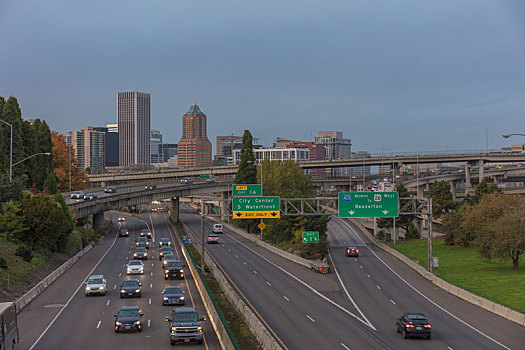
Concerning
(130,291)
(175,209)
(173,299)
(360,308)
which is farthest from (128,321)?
(175,209)

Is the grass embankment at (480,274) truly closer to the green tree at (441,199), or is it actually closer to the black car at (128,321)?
the green tree at (441,199)

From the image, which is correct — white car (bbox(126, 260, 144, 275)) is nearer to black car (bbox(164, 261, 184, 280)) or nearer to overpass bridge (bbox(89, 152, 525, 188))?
black car (bbox(164, 261, 184, 280))

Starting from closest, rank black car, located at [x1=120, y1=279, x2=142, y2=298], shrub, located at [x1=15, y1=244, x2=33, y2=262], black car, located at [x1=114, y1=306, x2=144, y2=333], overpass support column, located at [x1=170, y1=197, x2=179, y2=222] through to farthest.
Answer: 1. black car, located at [x1=114, y1=306, x2=144, y2=333]
2. black car, located at [x1=120, y1=279, x2=142, y2=298]
3. shrub, located at [x1=15, y1=244, x2=33, y2=262]
4. overpass support column, located at [x1=170, y1=197, x2=179, y2=222]

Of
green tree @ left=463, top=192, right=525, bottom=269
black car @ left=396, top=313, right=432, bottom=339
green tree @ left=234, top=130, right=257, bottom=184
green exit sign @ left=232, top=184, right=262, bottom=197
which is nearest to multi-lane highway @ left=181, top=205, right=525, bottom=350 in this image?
black car @ left=396, top=313, right=432, bottom=339

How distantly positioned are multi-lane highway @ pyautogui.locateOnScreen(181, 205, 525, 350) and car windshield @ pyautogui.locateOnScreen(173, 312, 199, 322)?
4.72 meters

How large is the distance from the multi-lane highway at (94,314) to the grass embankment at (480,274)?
2280 centimetres

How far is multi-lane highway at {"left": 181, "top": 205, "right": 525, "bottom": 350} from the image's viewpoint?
3195 cm

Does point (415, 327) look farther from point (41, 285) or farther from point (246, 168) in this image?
point (246, 168)

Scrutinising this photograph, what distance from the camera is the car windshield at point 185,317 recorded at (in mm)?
28766

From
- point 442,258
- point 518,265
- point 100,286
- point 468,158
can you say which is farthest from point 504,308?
point 468,158

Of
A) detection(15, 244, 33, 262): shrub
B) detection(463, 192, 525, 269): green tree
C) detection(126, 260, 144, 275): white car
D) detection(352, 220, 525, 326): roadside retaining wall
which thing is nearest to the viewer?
detection(352, 220, 525, 326): roadside retaining wall

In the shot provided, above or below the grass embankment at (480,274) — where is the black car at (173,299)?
above

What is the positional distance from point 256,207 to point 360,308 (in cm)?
1697

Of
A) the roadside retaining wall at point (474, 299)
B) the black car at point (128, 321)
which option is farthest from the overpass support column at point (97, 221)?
the black car at point (128, 321)
